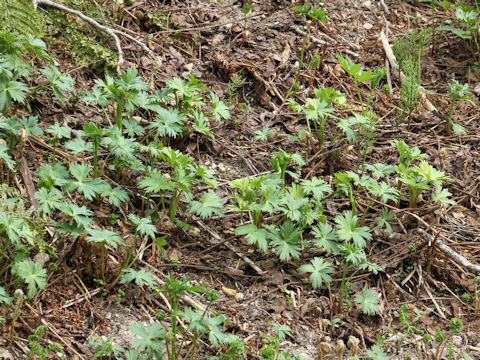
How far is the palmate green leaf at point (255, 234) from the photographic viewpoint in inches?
120

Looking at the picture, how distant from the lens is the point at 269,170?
12.4 feet

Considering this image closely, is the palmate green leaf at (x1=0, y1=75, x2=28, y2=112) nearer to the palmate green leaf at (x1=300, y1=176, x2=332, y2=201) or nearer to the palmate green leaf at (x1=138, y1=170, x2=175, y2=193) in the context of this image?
the palmate green leaf at (x1=138, y1=170, x2=175, y2=193)

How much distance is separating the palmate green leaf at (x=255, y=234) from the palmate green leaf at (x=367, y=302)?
1.85ft

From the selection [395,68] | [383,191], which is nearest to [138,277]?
[383,191]

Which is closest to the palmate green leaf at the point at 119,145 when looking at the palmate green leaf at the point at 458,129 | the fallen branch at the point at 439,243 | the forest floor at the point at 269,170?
the forest floor at the point at 269,170

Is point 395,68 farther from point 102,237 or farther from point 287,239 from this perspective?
point 102,237

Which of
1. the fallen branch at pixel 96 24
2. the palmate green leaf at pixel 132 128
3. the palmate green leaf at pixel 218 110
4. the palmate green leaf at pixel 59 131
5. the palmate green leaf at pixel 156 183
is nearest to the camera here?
the palmate green leaf at pixel 156 183

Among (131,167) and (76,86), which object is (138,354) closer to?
(131,167)

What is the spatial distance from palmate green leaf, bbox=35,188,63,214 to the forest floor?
0.26m

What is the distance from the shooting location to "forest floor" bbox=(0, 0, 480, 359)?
2889 mm

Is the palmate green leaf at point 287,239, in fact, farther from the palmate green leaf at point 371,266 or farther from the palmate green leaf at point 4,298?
the palmate green leaf at point 4,298

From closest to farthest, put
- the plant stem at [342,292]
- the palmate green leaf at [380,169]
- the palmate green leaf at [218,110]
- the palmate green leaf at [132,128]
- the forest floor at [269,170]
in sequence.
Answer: the forest floor at [269,170]
the plant stem at [342,292]
the palmate green leaf at [132,128]
the palmate green leaf at [380,169]
the palmate green leaf at [218,110]

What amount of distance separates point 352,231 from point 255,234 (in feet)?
1.82

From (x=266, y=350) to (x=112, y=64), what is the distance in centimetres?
240
